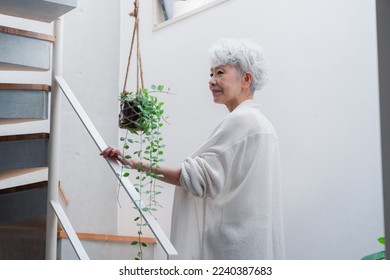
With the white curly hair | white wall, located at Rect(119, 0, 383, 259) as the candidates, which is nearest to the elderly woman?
the white curly hair

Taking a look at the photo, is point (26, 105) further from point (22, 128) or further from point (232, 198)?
point (22, 128)

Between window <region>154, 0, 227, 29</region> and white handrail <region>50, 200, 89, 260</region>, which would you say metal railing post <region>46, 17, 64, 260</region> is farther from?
window <region>154, 0, 227, 29</region>

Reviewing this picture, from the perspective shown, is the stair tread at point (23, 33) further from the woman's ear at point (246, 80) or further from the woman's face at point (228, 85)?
the woman's ear at point (246, 80)

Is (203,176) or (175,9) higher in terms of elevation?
(175,9)

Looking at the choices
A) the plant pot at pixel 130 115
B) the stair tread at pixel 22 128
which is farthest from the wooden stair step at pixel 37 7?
the stair tread at pixel 22 128

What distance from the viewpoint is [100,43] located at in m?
4.40

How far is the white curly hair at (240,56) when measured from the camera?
102 inches

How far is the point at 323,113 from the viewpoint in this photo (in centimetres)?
297

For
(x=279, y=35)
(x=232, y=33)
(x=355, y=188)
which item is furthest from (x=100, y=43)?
(x=355, y=188)

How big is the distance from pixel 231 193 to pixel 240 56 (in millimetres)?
612

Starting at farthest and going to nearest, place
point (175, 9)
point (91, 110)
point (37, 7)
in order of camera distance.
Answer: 1. point (91, 110)
2. point (175, 9)
3. point (37, 7)

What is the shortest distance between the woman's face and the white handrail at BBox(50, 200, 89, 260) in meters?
0.87

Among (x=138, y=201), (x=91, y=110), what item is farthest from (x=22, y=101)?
(x=91, y=110)

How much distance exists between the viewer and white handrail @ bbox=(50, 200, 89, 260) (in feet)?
8.16
